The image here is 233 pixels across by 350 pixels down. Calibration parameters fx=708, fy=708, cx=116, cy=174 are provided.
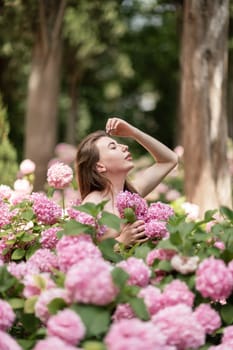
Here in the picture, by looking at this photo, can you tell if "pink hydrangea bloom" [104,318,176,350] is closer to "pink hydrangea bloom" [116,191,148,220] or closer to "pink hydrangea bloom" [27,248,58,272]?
"pink hydrangea bloom" [27,248,58,272]

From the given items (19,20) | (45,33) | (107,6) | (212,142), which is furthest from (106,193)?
(107,6)

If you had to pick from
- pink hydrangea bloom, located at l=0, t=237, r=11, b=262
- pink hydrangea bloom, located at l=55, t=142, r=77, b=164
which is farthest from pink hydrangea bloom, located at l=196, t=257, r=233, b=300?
pink hydrangea bloom, located at l=55, t=142, r=77, b=164

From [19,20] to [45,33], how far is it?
229 cm

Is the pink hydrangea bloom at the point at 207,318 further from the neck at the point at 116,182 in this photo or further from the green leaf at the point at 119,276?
the neck at the point at 116,182

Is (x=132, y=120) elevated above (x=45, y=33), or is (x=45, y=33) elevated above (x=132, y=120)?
(x=45, y=33)

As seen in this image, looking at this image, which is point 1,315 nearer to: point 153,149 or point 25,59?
point 153,149

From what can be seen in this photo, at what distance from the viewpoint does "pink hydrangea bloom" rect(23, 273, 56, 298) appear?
6.67 ft

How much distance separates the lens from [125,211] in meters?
2.54

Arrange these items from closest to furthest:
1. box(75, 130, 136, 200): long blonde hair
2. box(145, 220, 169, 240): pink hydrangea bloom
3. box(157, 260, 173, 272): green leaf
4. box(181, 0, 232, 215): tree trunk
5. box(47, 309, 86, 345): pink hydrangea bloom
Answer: box(47, 309, 86, 345): pink hydrangea bloom < box(157, 260, 173, 272): green leaf < box(145, 220, 169, 240): pink hydrangea bloom < box(75, 130, 136, 200): long blonde hair < box(181, 0, 232, 215): tree trunk

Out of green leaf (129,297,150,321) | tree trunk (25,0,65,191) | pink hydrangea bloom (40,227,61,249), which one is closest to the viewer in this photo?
green leaf (129,297,150,321)

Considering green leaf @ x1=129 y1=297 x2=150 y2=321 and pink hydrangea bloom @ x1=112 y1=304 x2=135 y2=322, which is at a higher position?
green leaf @ x1=129 y1=297 x2=150 y2=321

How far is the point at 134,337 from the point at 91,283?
8.7 inches

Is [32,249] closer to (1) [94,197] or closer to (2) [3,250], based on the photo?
(2) [3,250]

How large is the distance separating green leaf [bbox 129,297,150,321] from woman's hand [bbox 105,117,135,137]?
1.60 metres
